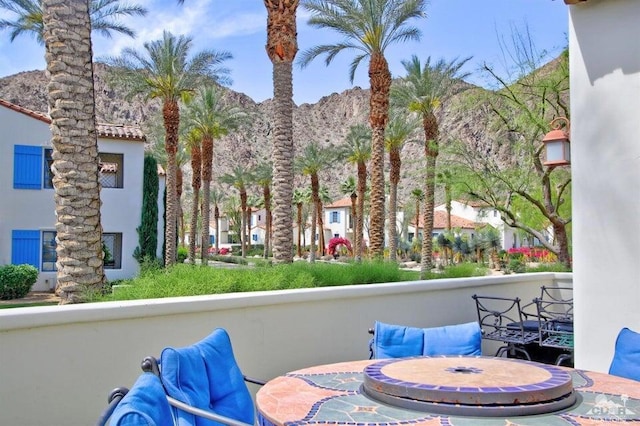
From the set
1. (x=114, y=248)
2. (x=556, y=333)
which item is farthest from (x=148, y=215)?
(x=556, y=333)

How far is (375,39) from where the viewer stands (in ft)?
82.5

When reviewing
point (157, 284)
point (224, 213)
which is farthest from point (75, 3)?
point (224, 213)

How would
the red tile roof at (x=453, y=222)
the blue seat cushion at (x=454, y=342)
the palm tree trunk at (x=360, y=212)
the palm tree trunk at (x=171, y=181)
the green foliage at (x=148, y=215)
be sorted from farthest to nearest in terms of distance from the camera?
the red tile roof at (x=453, y=222) → the palm tree trunk at (x=360, y=212) → the palm tree trunk at (x=171, y=181) → the green foliage at (x=148, y=215) → the blue seat cushion at (x=454, y=342)

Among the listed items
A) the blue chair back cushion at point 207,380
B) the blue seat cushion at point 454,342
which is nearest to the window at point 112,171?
the blue seat cushion at point 454,342

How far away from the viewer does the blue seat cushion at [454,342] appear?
4.71 m

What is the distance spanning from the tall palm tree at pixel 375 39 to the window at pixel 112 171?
30.0 feet

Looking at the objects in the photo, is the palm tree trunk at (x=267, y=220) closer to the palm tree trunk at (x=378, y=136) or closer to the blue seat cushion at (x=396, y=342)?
the palm tree trunk at (x=378, y=136)

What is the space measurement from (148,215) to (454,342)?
24359 mm

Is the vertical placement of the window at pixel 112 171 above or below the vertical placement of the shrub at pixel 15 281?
above

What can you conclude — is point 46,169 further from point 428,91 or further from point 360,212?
point 360,212

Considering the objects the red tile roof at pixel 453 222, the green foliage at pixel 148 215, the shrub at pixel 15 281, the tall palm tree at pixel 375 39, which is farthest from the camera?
the red tile roof at pixel 453 222

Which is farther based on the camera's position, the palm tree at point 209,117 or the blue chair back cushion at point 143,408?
the palm tree at point 209,117

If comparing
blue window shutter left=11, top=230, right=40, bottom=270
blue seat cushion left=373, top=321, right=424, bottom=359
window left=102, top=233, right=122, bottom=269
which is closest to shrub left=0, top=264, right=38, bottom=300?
blue window shutter left=11, top=230, right=40, bottom=270

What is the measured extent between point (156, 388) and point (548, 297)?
24.5 feet
